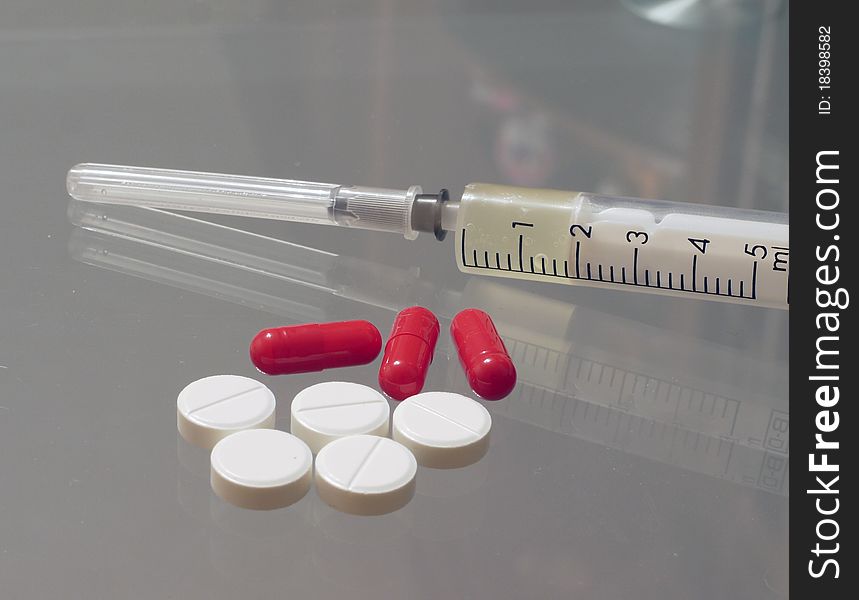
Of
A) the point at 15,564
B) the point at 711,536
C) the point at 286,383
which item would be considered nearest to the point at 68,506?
the point at 15,564

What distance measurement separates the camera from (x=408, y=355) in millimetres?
1148

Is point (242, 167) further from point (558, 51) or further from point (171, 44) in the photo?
point (558, 51)

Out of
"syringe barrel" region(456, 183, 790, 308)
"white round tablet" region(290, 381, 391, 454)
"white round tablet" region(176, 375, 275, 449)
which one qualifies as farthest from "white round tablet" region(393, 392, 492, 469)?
"syringe barrel" region(456, 183, 790, 308)

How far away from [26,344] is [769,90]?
1187 millimetres

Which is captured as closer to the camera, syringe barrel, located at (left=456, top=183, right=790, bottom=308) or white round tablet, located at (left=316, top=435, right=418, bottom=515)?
white round tablet, located at (left=316, top=435, right=418, bottom=515)

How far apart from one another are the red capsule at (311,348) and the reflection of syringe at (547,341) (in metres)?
0.09

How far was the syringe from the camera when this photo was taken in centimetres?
124

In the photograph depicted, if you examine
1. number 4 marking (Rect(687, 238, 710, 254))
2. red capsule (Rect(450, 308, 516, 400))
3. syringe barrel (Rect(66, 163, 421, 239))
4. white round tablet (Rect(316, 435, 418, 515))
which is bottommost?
white round tablet (Rect(316, 435, 418, 515))

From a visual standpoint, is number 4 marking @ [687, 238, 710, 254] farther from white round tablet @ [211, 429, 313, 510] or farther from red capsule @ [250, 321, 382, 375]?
white round tablet @ [211, 429, 313, 510]

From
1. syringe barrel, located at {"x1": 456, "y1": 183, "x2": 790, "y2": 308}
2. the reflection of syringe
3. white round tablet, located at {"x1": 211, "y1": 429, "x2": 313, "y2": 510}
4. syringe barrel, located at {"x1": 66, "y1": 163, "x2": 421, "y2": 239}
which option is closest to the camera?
white round tablet, located at {"x1": 211, "y1": 429, "x2": 313, "y2": 510}

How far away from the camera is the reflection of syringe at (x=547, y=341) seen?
112cm

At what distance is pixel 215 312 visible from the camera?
4.14ft

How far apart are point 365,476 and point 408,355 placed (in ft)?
0.65

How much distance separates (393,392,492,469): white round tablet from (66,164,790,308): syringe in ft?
0.85
